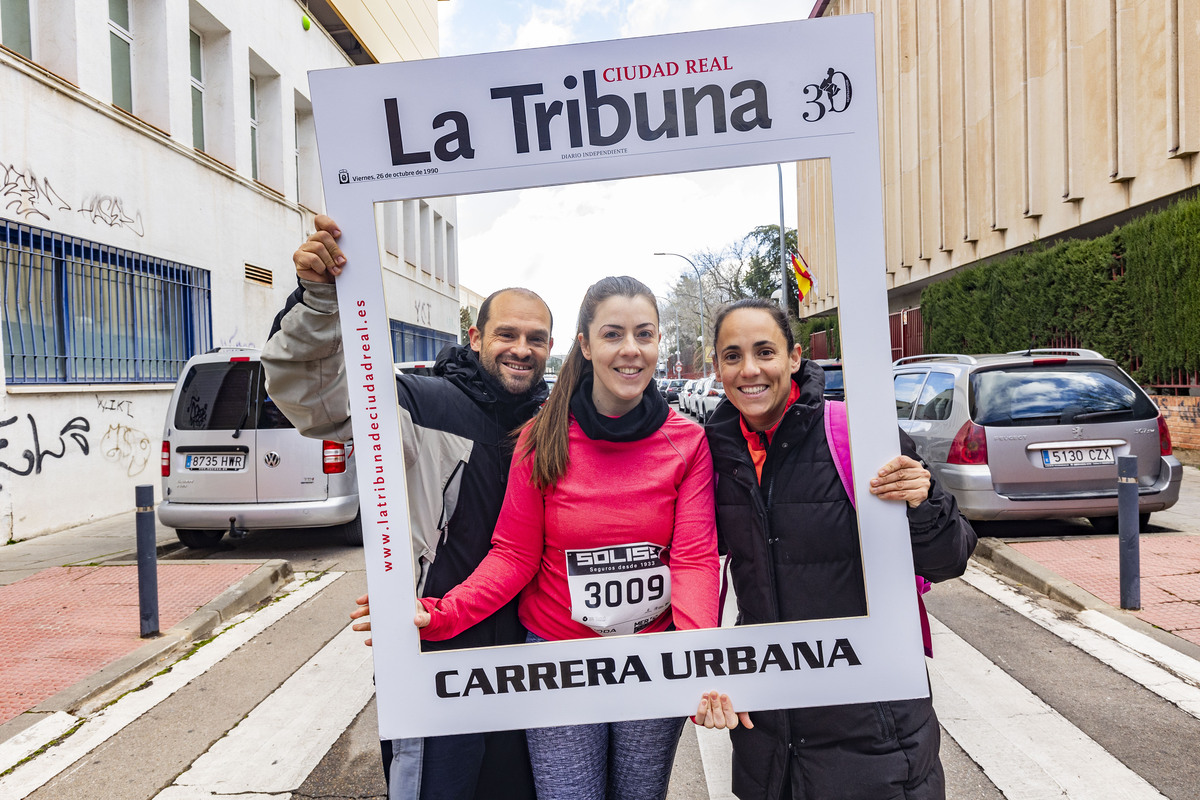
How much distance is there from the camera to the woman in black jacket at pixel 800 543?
5.86 feet

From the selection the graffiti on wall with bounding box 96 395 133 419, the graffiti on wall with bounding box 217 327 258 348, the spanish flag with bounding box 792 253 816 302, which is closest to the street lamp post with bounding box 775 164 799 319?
the spanish flag with bounding box 792 253 816 302

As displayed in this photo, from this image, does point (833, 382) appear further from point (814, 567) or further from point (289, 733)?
point (289, 733)

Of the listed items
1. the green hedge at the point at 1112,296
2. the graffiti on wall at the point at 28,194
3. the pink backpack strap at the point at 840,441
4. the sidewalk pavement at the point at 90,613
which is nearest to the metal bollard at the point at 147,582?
the sidewalk pavement at the point at 90,613

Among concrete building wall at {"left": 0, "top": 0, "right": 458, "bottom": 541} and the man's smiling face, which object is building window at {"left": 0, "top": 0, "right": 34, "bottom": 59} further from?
the man's smiling face

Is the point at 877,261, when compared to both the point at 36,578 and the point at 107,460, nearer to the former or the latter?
the point at 36,578

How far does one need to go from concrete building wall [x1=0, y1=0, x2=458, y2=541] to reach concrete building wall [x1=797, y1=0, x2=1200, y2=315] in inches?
378

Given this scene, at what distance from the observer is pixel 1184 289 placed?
12.0 meters

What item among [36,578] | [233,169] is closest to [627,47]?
[36,578]

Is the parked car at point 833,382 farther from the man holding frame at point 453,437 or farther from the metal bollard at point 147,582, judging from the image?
the metal bollard at point 147,582

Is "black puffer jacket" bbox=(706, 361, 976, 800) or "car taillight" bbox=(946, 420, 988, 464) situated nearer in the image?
"black puffer jacket" bbox=(706, 361, 976, 800)

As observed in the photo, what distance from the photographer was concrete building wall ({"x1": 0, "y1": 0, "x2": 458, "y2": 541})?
8570 mm

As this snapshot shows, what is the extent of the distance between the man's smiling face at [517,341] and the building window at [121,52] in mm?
11264

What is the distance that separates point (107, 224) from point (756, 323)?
1052 centimetres

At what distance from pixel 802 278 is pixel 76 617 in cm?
573
